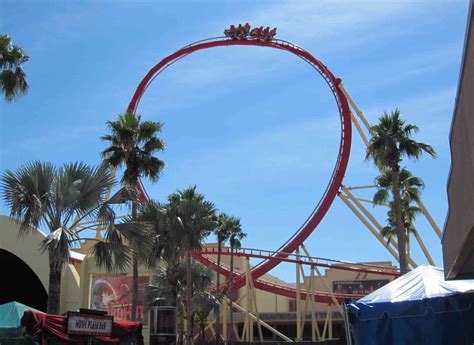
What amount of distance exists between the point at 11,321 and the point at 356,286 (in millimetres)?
45709

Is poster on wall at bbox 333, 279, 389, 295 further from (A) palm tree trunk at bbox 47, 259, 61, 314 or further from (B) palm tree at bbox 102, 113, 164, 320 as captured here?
(A) palm tree trunk at bbox 47, 259, 61, 314

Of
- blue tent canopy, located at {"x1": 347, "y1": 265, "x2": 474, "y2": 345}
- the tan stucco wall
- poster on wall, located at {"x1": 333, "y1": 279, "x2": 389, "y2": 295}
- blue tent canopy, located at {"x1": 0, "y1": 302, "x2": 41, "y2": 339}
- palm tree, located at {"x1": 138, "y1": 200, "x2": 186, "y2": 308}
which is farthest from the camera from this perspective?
poster on wall, located at {"x1": 333, "y1": 279, "x2": 389, "y2": 295}

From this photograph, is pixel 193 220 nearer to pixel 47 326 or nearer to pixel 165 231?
pixel 165 231

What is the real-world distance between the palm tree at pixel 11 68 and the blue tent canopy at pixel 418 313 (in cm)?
980

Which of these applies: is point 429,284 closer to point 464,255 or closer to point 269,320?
point 464,255

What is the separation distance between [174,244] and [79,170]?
889 cm

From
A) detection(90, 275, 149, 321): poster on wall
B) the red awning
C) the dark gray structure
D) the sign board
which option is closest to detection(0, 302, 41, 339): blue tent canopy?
the red awning

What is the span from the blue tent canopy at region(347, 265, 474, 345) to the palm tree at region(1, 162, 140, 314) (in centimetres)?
672

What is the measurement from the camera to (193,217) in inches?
1001

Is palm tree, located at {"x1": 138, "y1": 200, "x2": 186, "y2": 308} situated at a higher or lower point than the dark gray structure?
higher

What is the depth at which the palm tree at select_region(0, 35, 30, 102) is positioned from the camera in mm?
15173

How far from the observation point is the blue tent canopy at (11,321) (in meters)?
Result: 14.7

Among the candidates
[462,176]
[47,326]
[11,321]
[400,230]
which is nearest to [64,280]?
[11,321]

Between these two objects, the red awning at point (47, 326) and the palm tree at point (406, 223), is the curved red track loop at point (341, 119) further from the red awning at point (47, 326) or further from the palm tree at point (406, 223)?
the red awning at point (47, 326)
